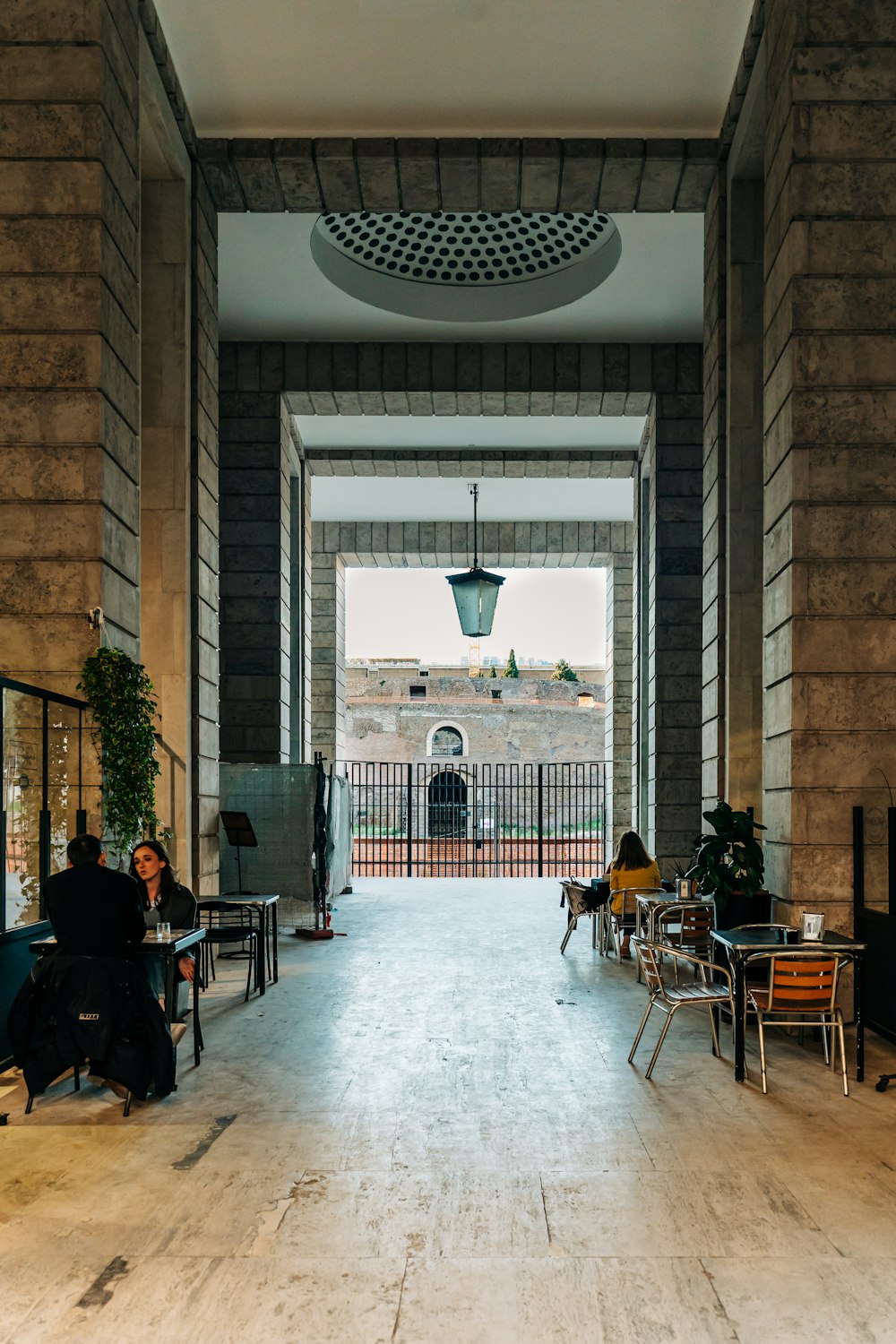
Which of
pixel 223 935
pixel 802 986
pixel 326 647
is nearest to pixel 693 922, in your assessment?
pixel 802 986

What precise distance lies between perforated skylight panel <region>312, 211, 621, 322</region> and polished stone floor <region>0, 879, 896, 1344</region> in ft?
24.2

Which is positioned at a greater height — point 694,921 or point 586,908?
point 694,921

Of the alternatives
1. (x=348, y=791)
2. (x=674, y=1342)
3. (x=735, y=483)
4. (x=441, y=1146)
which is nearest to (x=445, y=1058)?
(x=441, y=1146)

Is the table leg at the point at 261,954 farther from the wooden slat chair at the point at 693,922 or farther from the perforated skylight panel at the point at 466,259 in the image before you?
the perforated skylight panel at the point at 466,259

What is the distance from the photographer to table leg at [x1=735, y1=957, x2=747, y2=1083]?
5543 mm

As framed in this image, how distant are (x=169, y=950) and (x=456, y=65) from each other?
6323 mm

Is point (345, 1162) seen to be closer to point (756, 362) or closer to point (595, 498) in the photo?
point (756, 362)

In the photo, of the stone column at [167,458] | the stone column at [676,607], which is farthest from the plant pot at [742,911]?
the stone column at [676,607]

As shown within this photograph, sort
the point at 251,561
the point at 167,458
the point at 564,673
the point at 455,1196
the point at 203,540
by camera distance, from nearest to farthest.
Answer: the point at 455,1196 → the point at 167,458 → the point at 203,540 → the point at 251,561 → the point at 564,673

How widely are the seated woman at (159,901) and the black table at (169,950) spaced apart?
64 mm

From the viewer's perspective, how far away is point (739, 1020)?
559cm

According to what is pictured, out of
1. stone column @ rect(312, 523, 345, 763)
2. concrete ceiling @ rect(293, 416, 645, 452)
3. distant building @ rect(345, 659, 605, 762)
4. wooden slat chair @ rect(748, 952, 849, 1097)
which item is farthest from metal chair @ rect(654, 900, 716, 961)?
distant building @ rect(345, 659, 605, 762)

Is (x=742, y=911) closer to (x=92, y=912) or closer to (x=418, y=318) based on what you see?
(x=92, y=912)

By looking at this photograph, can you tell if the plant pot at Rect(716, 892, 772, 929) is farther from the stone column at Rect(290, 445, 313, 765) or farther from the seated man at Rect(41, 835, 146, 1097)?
the stone column at Rect(290, 445, 313, 765)
